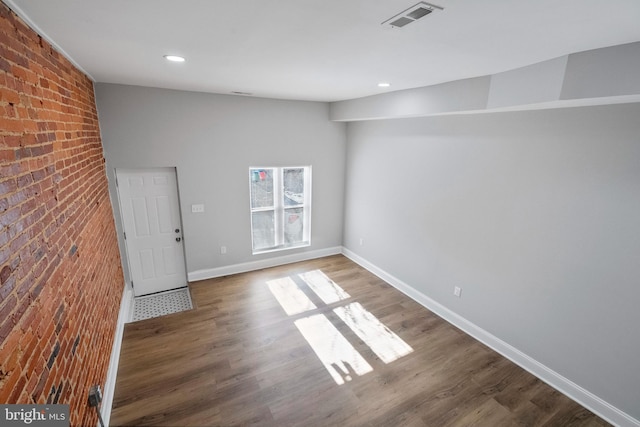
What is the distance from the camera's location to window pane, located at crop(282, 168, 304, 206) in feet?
16.0

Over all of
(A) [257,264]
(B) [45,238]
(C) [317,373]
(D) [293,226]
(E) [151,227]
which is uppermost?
(B) [45,238]

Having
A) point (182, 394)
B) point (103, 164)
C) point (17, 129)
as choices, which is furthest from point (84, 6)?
point (182, 394)

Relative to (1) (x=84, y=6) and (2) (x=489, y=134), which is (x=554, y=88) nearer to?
(2) (x=489, y=134)

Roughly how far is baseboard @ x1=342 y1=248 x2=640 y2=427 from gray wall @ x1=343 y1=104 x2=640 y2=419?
55mm

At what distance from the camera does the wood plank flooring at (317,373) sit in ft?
7.62

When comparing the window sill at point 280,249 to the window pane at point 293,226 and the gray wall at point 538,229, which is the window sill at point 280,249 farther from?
the gray wall at point 538,229

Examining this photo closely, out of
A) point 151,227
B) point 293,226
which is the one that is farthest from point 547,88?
point 151,227

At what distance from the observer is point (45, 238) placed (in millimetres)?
1429

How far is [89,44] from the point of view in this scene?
74.1 inches

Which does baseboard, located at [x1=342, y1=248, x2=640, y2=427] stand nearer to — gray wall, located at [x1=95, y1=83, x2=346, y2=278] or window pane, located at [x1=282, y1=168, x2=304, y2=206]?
window pane, located at [x1=282, y1=168, x2=304, y2=206]

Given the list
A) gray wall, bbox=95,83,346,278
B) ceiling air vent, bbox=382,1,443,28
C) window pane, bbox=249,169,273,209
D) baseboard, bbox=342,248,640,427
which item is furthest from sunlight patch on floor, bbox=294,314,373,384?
ceiling air vent, bbox=382,1,443,28

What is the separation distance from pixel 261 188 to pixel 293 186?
58 cm

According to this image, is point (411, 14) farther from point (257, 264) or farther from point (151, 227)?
point (257, 264)

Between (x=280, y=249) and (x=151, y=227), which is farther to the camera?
(x=280, y=249)
